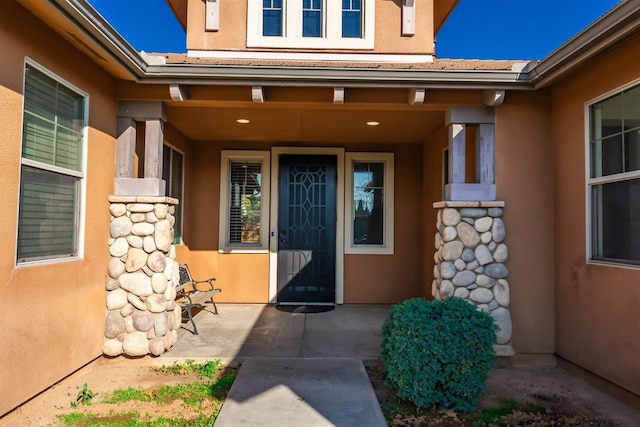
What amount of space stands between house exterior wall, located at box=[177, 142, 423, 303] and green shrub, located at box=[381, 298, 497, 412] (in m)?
3.15

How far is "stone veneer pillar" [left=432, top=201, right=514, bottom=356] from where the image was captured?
393cm

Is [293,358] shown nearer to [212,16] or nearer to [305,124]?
[305,124]

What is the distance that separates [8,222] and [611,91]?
4.69 metres

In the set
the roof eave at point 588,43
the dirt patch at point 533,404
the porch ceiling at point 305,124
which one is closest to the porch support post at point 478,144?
the porch ceiling at point 305,124

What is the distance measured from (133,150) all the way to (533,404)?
14.2 ft

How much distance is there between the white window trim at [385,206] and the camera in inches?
245

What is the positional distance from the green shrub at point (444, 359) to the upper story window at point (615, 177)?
52.2 inches

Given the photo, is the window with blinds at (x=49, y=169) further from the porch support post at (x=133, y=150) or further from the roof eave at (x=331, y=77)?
the roof eave at (x=331, y=77)

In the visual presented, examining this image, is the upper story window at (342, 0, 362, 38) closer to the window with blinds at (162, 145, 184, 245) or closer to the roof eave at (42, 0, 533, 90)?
the roof eave at (42, 0, 533, 90)

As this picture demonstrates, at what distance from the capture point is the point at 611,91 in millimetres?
3299

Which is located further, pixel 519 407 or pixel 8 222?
pixel 519 407

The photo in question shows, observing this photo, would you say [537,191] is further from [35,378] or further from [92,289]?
[35,378]

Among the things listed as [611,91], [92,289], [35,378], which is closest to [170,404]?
[35,378]

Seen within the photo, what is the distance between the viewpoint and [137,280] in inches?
152
